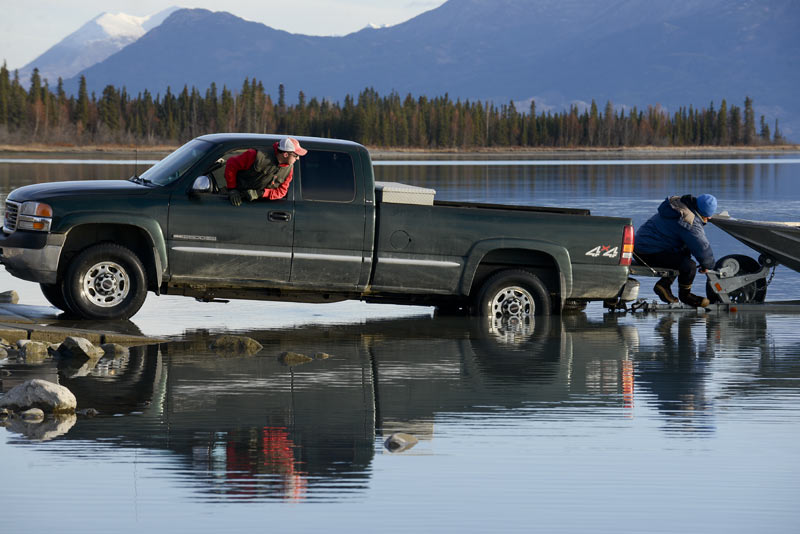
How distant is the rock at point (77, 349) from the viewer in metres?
11.3

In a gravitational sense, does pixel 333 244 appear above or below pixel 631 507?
above

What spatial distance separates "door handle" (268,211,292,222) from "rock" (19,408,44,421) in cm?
468

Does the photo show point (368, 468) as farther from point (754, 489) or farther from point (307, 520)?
point (754, 489)

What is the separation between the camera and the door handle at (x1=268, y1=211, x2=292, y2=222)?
13195 mm

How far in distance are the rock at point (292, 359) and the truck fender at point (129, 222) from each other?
2204 mm

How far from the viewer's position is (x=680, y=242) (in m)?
15.3

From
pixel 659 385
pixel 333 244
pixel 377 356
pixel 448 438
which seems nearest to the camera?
pixel 448 438

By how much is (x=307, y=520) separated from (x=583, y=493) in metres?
1.57

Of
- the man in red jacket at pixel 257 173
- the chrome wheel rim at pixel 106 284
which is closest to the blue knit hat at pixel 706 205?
the man in red jacket at pixel 257 173

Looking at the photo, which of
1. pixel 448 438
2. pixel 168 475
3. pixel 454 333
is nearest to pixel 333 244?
pixel 454 333

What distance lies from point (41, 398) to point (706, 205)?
28.2 ft

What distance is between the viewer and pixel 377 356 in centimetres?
1181

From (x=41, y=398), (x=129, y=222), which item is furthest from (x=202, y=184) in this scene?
(x=41, y=398)

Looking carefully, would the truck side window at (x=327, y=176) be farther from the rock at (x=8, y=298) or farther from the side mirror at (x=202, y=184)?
the rock at (x=8, y=298)
